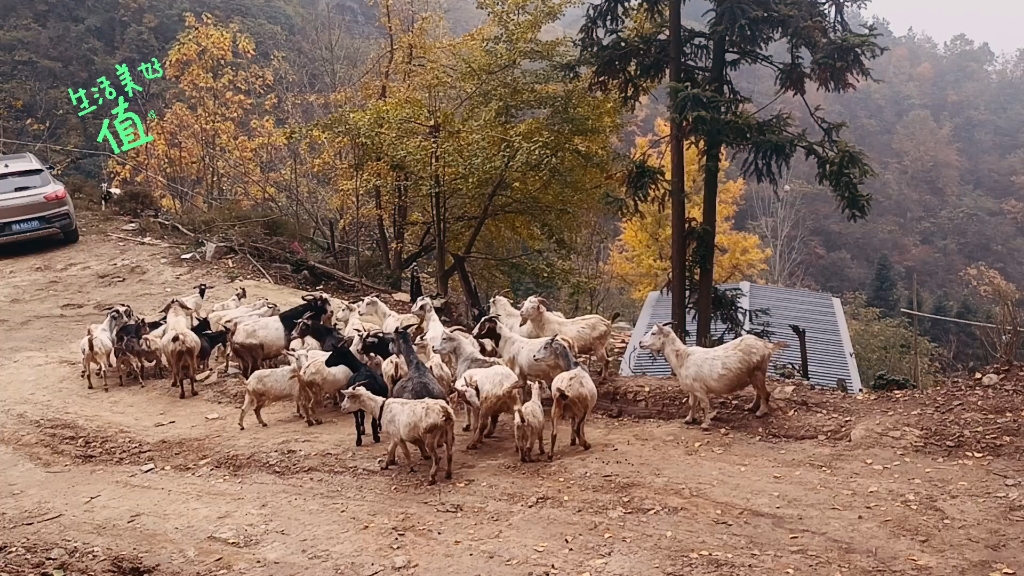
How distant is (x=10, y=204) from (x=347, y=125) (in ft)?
23.8

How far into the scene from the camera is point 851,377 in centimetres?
1388

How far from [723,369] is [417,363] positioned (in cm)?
287

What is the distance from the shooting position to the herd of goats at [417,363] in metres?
7.07

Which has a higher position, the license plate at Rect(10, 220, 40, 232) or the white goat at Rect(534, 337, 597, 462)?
the license plate at Rect(10, 220, 40, 232)

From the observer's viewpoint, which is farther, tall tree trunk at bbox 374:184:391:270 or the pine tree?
the pine tree

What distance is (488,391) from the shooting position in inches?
281

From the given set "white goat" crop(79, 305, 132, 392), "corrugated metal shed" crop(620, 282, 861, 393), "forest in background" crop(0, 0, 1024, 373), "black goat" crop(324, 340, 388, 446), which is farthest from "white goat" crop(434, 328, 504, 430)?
"forest in background" crop(0, 0, 1024, 373)

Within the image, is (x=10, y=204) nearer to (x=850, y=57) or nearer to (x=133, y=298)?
(x=133, y=298)

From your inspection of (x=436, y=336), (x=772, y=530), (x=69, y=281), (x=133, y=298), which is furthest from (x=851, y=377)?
(x=69, y=281)

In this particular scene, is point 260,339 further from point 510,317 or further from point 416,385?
point 416,385

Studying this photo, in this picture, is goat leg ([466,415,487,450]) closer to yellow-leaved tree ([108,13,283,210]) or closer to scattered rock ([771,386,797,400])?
scattered rock ([771,386,797,400])

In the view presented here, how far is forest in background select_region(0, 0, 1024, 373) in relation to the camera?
1468 centimetres

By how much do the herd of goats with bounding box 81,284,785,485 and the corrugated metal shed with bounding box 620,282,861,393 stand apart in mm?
3295

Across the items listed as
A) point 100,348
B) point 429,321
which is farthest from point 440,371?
point 100,348
